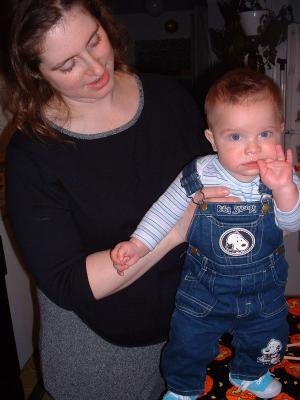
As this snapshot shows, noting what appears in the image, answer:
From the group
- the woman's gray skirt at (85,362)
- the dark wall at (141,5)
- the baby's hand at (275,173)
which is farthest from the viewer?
the dark wall at (141,5)

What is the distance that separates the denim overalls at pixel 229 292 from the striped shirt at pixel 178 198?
3cm

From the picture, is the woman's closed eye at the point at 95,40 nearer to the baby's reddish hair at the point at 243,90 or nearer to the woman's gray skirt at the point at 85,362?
the baby's reddish hair at the point at 243,90

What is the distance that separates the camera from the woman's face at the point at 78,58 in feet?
3.55

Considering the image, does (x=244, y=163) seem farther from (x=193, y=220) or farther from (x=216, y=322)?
(x=216, y=322)

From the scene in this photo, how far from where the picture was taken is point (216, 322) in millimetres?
1249

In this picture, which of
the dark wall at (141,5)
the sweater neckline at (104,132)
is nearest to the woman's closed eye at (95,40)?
the sweater neckline at (104,132)

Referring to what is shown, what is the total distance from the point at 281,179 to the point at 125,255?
454 mm

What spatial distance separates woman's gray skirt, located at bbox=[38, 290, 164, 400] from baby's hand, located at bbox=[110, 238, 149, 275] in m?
0.37

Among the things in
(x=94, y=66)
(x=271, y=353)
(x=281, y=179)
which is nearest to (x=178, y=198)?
(x=281, y=179)

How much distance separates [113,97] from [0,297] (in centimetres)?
135

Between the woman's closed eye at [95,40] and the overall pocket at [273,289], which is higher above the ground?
the woman's closed eye at [95,40]

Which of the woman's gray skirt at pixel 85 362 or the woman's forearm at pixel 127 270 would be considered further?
the woman's gray skirt at pixel 85 362

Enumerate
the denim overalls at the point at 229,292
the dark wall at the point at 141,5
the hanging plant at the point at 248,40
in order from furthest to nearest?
the dark wall at the point at 141,5 < the hanging plant at the point at 248,40 < the denim overalls at the point at 229,292

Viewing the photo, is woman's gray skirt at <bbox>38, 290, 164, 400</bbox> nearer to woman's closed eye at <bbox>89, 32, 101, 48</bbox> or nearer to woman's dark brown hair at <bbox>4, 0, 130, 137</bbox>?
woman's dark brown hair at <bbox>4, 0, 130, 137</bbox>
